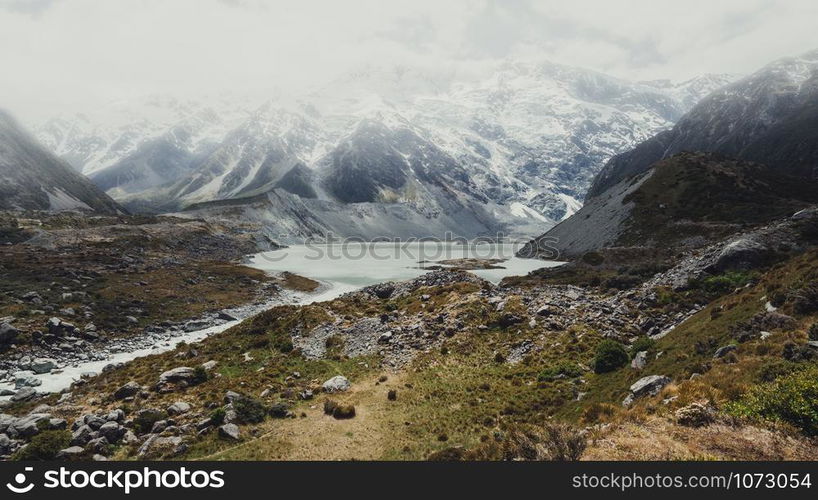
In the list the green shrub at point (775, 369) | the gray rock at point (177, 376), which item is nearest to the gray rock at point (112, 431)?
the gray rock at point (177, 376)

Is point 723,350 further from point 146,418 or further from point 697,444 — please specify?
point 146,418

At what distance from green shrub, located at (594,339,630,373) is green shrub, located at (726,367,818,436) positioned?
539 inches

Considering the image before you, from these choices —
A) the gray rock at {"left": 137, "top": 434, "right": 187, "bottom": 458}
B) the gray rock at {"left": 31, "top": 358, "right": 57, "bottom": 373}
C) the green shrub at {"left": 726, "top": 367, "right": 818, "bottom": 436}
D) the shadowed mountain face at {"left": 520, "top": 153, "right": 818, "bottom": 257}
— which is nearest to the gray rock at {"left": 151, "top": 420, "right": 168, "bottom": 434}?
the gray rock at {"left": 137, "top": 434, "right": 187, "bottom": 458}

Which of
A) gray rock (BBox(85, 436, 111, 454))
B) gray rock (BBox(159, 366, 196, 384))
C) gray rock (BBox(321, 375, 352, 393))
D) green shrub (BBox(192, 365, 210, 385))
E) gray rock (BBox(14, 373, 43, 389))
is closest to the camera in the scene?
gray rock (BBox(85, 436, 111, 454))

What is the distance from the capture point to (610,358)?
30.6m

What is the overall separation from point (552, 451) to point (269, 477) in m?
10.0

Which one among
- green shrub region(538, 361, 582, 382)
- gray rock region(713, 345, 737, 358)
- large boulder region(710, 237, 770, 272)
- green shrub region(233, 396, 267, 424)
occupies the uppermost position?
large boulder region(710, 237, 770, 272)

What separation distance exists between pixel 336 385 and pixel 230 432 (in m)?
9.81

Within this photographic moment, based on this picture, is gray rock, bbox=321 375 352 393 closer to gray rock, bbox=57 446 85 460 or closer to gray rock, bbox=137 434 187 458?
gray rock, bbox=137 434 187 458

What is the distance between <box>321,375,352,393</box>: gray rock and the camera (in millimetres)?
33344

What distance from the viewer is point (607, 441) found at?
54.3 ft

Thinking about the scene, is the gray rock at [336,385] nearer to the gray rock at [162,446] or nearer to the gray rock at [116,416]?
the gray rock at [162,446]

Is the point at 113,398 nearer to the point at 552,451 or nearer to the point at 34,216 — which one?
the point at 552,451

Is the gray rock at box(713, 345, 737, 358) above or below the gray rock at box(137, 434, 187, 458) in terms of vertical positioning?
above
